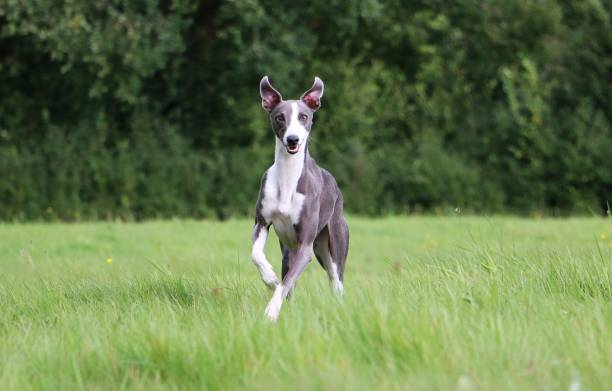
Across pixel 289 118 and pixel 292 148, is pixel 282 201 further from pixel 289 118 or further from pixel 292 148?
pixel 289 118

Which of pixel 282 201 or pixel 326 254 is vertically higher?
pixel 282 201

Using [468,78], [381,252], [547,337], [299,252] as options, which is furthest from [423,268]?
[468,78]

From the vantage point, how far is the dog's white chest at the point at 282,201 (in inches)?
246

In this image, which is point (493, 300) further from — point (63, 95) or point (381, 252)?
point (63, 95)

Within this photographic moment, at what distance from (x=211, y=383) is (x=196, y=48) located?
17568 mm

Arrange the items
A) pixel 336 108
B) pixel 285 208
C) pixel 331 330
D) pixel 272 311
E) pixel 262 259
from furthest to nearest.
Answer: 1. pixel 336 108
2. pixel 285 208
3. pixel 262 259
4. pixel 272 311
5. pixel 331 330

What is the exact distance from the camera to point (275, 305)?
551 cm

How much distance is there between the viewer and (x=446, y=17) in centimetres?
2152

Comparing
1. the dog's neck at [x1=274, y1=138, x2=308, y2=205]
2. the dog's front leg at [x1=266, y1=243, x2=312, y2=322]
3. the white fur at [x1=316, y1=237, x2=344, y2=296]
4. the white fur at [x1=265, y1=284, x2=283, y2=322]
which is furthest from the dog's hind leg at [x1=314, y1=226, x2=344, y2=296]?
the white fur at [x1=265, y1=284, x2=283, y2=322]

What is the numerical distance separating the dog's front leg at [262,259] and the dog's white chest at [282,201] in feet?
0.35

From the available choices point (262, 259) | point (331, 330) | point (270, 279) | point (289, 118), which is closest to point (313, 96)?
point (289, 118)

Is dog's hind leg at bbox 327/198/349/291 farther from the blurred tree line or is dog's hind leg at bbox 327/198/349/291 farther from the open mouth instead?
the blurred tree line

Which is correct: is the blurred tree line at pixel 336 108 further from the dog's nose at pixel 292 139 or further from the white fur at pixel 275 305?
the white fur at pixel 275 305

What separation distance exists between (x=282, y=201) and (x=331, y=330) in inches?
66.0
